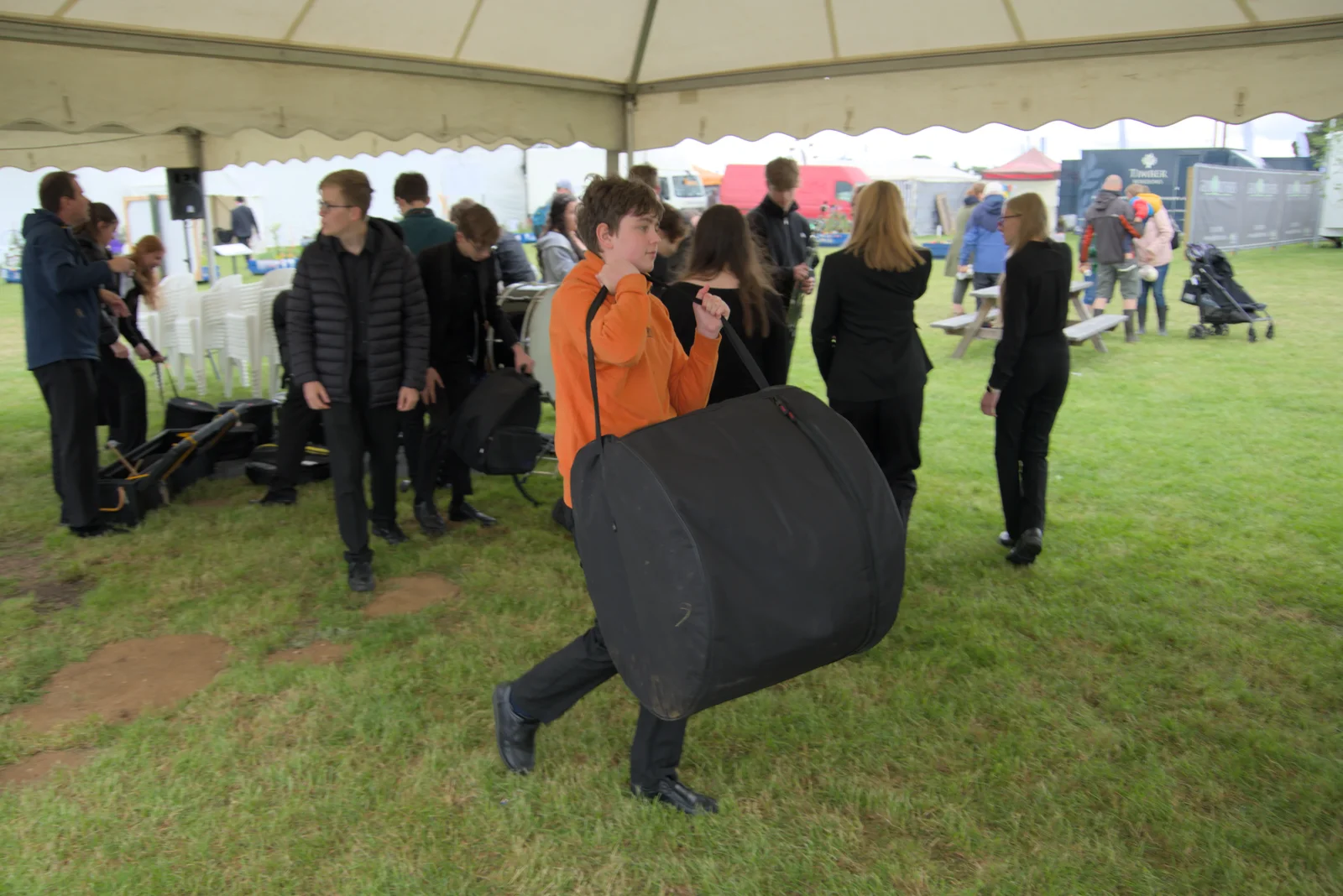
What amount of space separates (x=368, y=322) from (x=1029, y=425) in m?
3.06

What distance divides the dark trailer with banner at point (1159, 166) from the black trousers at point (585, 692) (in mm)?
25689

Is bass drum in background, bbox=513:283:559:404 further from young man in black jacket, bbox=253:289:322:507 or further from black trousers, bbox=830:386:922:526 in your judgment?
black trousers, bbox=830:386:922:526

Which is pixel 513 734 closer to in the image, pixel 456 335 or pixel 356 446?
pixel 356 446

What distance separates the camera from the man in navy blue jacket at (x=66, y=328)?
15.3 ft

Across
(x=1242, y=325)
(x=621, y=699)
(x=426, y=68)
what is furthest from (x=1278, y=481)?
(x=1242, y=325)

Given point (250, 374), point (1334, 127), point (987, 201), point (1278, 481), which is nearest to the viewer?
point (1278, 481)

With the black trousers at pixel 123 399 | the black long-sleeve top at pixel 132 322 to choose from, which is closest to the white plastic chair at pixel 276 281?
the black long-sleeve top at pixel 132 322

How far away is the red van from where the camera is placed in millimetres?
30281

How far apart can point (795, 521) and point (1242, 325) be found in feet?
42.0

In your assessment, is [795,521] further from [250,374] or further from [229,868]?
[250,374]

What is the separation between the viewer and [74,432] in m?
4.91

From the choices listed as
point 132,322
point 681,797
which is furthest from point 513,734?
point 132,322

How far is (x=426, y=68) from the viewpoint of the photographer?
5.31 m

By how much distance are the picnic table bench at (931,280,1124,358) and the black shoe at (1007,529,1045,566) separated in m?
5.79
